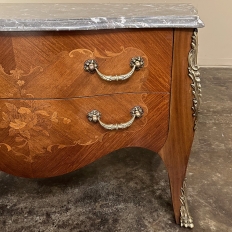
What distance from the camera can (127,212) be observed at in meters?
1.29

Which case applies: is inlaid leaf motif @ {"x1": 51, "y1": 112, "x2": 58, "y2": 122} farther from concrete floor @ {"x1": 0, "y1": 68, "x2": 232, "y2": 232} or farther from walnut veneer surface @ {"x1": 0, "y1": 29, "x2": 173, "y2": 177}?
concrete floor @ {"x1": 0, "y1": 68, "x2": 232, "y2": 232}

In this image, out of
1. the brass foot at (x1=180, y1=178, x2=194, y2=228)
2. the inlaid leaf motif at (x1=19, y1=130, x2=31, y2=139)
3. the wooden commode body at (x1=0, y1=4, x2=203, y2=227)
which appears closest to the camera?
the wooden commode body at (x1=0, y1=4, x2=203, y2=227)

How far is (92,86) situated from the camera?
980 mm

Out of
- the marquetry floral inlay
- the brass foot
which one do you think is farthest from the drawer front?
the brass foot

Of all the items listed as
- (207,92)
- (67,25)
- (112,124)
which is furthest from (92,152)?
(207,92)

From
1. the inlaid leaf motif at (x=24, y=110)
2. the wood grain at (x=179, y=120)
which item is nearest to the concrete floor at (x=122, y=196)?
the wood grain at (x=179, y=120)

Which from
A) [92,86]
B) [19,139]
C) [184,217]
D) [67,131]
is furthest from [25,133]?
[184,217]

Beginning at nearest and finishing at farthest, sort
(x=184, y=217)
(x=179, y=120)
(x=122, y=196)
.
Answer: (x=179, y=120) → (x=184, y=217) → (x=122, y=196)

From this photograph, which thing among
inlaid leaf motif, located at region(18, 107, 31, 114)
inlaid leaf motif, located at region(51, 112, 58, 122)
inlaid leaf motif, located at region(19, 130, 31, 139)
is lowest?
inlaid leaf motif, located at region(19, 130, 31, 139)

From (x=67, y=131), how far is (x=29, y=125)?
123 mm

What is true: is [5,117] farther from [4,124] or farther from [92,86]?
[92,86]

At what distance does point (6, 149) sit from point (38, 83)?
27 cm

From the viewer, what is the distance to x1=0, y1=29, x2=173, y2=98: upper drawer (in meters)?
0.91

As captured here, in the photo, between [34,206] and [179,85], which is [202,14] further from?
[34,206]
